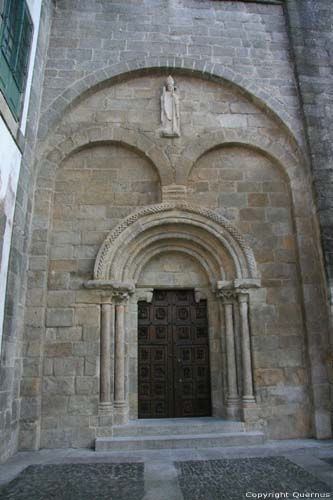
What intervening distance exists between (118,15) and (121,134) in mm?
2230

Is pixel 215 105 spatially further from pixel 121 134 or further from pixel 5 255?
pixel 5 255

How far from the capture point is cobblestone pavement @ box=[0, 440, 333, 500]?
11.0 ft

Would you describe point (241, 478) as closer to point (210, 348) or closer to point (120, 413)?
point (120, 413)

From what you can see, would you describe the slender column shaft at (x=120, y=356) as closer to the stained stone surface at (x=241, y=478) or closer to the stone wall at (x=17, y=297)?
the stone wall at (x=17, y=297)

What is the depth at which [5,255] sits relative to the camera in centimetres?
463

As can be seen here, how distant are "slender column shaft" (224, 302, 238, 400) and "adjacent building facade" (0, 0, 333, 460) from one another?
29mm

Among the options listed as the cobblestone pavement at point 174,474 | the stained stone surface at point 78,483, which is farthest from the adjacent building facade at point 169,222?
the stained stone surface at point 78,483

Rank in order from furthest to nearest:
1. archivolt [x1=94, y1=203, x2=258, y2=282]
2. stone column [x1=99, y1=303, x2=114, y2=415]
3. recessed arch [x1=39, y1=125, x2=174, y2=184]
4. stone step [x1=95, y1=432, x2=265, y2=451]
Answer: recessed arch [x1=39, y1=125, x2=174, y2=184] → archivolt [x1=94, y1=203, x2=258, y2=282] → stone column [x1=99, y1=303, x2=114, y2=415] → stone step [x1=95, y1=432, x2=265, y2=451]

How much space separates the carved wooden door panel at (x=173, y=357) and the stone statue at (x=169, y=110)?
2.47 m

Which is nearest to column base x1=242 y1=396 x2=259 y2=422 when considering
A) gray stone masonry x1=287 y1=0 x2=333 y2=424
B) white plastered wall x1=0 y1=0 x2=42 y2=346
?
gray stone masonry x1=287 y1=0 x2=333 y2=424

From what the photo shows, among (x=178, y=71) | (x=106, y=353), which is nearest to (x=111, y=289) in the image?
(x=106, y=353)

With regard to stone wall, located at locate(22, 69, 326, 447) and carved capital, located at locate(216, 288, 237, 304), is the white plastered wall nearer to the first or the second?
stone wall, located at locate(22, 69, 326, 447)

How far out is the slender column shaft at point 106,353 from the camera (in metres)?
5.17

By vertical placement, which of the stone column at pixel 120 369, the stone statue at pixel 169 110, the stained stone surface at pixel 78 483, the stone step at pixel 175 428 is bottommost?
the stained stone surface at pixel 78 483
